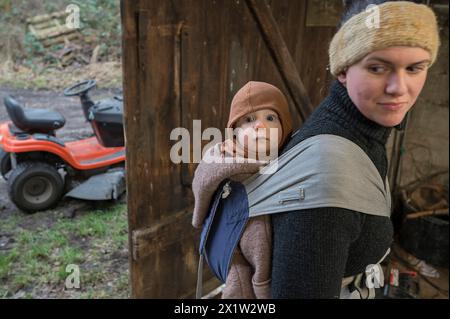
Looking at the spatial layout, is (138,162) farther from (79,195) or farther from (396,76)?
(79,195)

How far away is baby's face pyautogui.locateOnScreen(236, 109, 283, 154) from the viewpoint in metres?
0.51

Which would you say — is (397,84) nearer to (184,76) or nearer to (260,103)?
(260,103)

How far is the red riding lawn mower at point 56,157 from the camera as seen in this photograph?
2.19 m

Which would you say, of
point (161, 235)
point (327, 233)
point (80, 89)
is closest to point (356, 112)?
point (327, 233)

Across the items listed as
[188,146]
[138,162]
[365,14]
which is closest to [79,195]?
[138,162]

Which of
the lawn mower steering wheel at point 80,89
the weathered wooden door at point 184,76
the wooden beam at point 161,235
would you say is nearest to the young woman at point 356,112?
the weathered wooden door at point 184,76

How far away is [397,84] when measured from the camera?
0.45m

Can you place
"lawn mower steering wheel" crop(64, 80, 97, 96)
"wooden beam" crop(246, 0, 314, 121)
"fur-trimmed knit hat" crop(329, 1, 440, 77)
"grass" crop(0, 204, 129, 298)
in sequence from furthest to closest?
"lawn mower steering wheel" crop(64, 80, 97, 96)
"grass" crop(0, 204, 129, 298)
"wooden beam" crop(246, 0, 314, 121)
"fur-trimmed knit hat" crop(329, 1, 440, 77)

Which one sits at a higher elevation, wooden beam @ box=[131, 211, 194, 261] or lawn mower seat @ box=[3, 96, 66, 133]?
lawn mower seat @ box=[3, 96, 66, 133]

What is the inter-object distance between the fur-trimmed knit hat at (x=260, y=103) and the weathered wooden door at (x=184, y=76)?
0.34 ft

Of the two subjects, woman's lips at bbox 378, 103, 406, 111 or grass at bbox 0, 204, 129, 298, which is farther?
grass at bbox 0, 204, 129, 298

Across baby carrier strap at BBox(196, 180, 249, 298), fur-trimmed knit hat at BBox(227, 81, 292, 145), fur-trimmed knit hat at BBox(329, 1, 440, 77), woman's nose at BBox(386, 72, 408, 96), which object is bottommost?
baby carrier strap at BBox(196, 180, 249, 298)

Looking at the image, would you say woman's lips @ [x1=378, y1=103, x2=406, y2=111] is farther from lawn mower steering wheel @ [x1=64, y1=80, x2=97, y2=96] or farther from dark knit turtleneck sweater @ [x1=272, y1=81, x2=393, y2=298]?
lawn mower steering wheel @ [x1=64, y1=80, x2=97, y2=96]

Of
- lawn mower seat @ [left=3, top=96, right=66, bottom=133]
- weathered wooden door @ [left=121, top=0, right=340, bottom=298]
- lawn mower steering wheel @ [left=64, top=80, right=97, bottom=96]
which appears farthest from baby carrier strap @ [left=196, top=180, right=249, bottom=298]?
lawn mower steering wheel @ [left=64, top=80, right=97, bottom=96]
